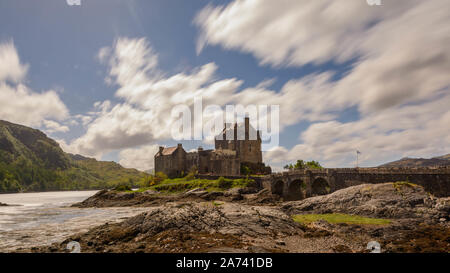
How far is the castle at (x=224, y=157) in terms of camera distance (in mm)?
70375

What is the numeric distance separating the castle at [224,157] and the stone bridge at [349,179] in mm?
14450

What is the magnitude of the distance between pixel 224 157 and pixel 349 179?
36553 millimetres

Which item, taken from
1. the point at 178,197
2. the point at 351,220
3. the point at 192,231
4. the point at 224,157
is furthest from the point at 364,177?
the point at 224,157

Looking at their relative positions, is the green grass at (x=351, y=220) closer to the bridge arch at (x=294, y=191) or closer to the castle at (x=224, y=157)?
the bridge arch at (x=294, y=191)

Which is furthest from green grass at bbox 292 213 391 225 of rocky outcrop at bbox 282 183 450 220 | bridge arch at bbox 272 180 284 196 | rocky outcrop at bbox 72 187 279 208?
bridge arch at bbox 272 180 284 196

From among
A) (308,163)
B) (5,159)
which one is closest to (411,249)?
(308,163)

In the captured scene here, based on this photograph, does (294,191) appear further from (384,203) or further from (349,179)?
(384,203)

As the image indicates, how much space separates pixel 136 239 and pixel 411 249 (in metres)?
19.9

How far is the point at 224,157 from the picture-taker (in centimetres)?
7050

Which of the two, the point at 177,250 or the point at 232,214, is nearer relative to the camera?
the point at 177,250

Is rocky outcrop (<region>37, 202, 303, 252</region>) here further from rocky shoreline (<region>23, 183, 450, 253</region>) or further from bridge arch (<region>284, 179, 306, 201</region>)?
bridge arch (<region>284, 179, 306, 201</region>)

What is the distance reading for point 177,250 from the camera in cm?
1683
